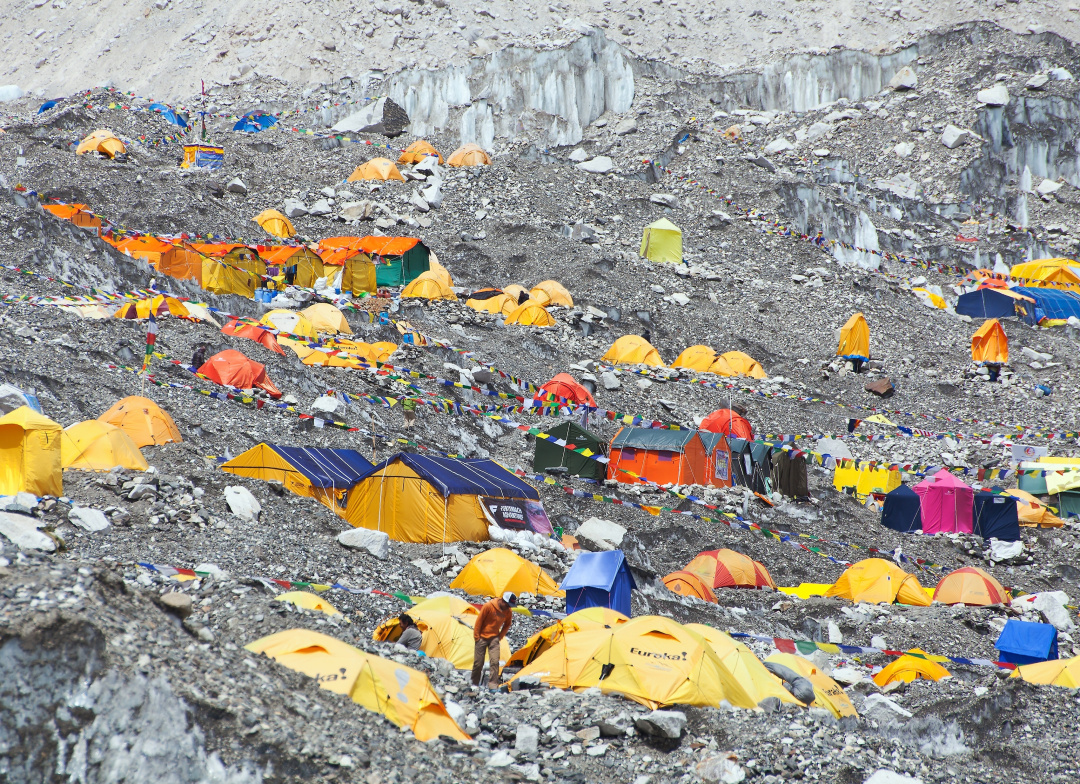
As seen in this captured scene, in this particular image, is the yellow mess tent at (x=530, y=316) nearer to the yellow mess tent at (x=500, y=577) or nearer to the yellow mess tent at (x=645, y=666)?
the yellow mess tent at (x=500, y=577)

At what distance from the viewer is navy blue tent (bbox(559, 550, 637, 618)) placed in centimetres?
1324

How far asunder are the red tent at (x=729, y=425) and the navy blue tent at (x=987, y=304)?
1661 cm

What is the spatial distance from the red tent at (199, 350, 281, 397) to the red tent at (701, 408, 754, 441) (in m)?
10.6

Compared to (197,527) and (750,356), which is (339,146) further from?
(197,527)

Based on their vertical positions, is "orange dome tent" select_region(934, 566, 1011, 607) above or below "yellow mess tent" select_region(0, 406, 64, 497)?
below

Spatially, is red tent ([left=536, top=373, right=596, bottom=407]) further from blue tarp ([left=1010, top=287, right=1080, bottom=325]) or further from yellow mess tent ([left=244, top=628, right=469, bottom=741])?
blue tarp ([left=1010, top=287, right=1080, bottom=325])

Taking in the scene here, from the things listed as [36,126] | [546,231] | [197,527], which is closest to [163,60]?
[36,126]

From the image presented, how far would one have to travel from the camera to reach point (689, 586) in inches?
630

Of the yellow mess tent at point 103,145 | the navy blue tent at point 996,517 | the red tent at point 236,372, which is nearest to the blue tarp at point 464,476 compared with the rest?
the red tent at point 236,372

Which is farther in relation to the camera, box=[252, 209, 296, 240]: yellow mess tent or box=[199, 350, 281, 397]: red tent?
box=[252, 209, 296, 240]: yellow mess tent

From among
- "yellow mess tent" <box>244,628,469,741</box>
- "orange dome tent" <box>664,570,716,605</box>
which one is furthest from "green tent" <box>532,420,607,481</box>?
"yellow mess tent" <box>244,628,469,741</box>

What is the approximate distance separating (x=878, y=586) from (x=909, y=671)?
4.42m

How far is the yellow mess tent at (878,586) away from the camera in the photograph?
16828 millimetres

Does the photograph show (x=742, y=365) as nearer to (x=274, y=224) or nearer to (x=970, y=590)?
(x=970, y=590)
